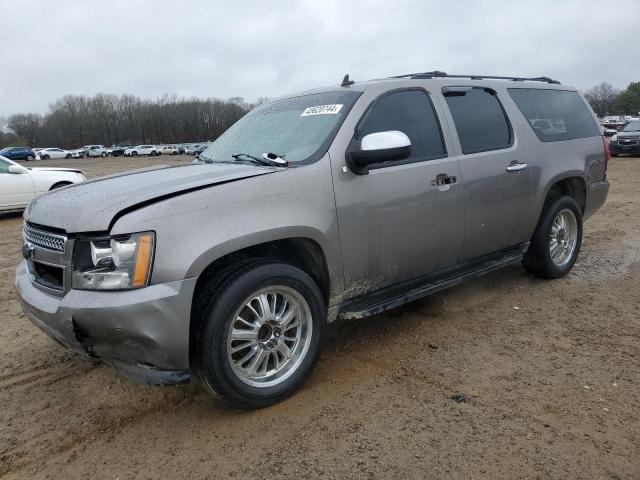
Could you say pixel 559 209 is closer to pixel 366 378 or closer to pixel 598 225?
pixel 366 378

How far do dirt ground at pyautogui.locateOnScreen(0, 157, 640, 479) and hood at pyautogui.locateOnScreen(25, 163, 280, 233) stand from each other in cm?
116

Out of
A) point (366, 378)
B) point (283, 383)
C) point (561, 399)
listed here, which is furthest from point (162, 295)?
point (561, 399)

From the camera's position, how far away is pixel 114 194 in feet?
9.38

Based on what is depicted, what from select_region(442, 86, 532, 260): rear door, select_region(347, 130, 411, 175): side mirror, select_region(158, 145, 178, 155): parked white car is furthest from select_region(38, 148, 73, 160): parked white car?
select_region(347, 130, 411, 175): side mirror

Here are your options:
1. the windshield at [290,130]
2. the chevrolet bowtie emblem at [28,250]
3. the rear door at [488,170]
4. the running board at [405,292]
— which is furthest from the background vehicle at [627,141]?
the chevrolet bowtie emblem at [28,250]

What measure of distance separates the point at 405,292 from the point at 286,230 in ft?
4.02

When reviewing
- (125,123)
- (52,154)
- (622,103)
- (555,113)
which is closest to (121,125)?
(125,123)

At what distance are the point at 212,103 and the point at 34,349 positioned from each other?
114 meters

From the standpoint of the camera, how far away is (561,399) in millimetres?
3010

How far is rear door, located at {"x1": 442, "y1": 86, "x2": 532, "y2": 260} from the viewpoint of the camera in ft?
13.4

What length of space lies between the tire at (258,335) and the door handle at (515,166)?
221cm

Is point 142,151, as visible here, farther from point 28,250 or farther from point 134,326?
point 134,326

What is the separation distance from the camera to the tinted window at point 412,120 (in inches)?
→ 144

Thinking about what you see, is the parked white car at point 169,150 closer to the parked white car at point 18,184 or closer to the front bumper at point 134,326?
the parked white car at point 18,184
